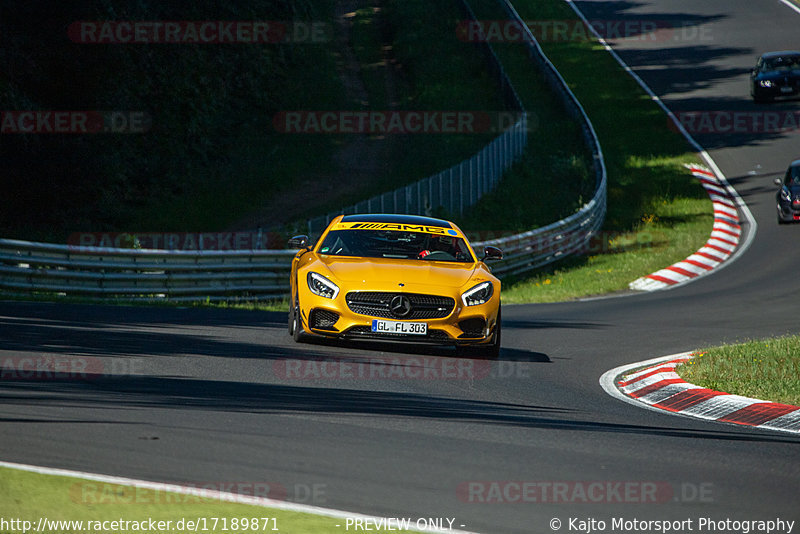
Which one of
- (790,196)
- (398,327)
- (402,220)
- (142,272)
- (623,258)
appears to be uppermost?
(790,196)

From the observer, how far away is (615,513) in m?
5.96

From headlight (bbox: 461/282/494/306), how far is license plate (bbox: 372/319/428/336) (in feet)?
1.76

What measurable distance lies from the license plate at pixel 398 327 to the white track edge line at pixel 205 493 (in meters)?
5.86

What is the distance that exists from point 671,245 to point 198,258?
13624mm

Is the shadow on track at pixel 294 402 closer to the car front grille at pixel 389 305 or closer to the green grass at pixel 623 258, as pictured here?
the car front grille at pixel 389 305

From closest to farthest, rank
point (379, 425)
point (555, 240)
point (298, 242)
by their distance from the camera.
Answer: point (379, 425) < point (298, 242) < point (555, 240)

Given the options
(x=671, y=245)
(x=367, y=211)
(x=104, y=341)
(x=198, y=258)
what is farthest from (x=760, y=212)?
(x=104, y=341)

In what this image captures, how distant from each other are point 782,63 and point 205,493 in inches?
1652

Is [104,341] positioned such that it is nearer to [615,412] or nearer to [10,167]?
[615,412]

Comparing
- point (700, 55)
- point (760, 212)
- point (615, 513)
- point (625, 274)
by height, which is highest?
point (700, 55)

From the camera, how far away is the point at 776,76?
43.6 m

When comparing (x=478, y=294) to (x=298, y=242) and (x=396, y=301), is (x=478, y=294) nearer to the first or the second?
(x=396, y=301)

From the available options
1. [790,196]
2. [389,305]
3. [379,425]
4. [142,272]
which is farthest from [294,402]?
[790,196]

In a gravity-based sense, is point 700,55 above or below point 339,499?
above
